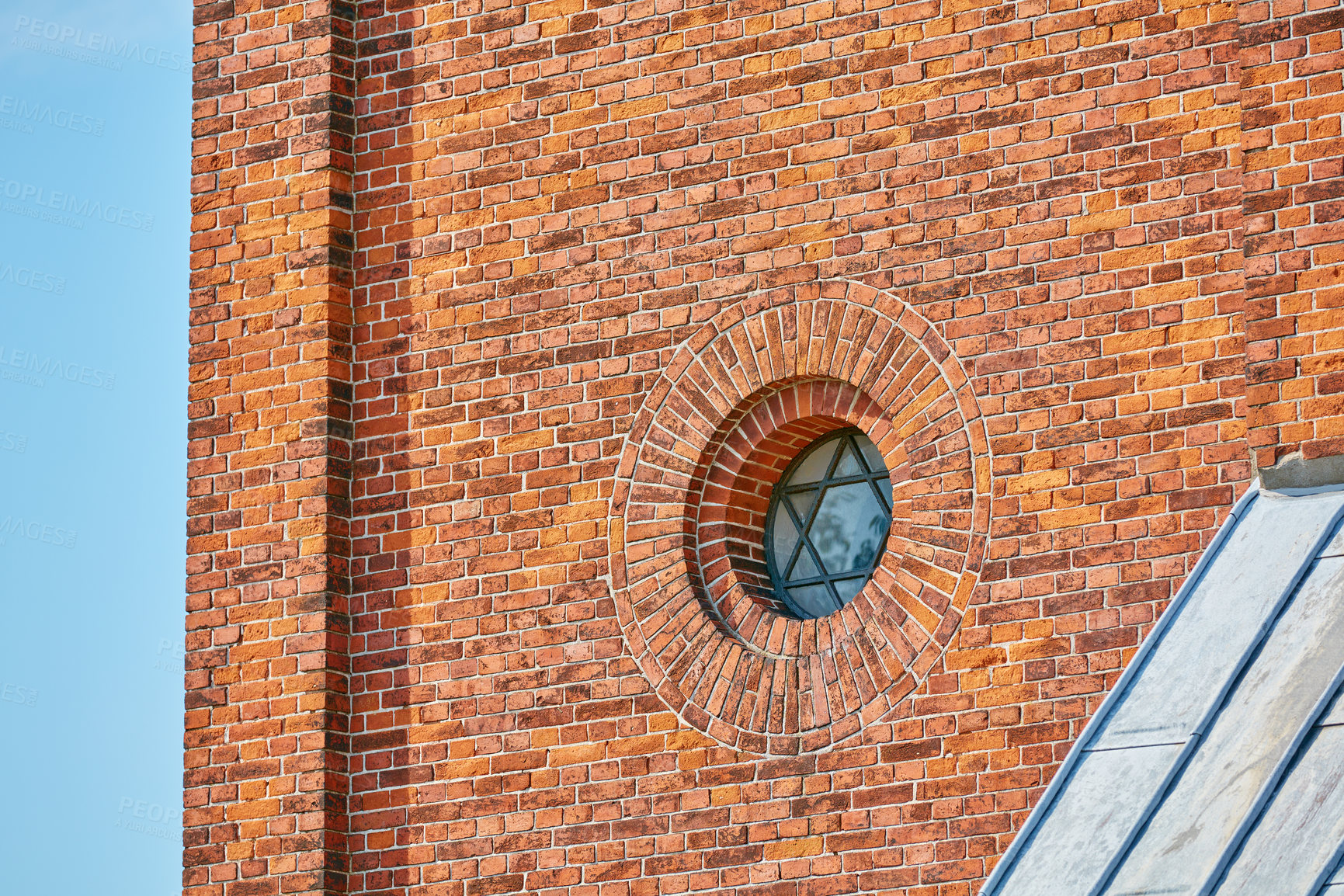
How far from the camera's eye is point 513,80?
8.19m

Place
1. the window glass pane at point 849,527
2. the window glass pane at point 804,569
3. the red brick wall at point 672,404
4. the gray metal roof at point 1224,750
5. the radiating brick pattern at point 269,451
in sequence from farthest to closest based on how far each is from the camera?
the radiating brick pattern at point 269,451 → the window glass pane at point 804,569 → the window glass pane at point 849,527 → the red brick wall at point 672,404 → the gray metal roof at point 1224,750

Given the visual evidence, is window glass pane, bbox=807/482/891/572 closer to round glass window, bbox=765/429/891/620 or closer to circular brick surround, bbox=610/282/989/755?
round glass window, bbox=765/429/891/620

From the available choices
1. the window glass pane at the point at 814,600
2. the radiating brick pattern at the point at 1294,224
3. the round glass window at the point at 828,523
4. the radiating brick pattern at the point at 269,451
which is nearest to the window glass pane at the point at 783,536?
the round glass window at the point at 828,523

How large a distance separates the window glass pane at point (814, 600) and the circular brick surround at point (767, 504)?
0.50ft

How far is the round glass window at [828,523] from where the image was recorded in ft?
24.7

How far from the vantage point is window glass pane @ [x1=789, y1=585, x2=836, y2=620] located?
7562 mm

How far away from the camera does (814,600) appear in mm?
7605

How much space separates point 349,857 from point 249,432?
1.92m

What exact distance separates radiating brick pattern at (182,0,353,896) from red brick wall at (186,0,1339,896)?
0.02m

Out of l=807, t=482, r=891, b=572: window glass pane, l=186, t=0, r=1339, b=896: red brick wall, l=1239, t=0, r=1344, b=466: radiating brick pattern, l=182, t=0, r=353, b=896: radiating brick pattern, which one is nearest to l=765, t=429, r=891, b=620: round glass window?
l=807, t=482, r=891, b=572: window glass pane

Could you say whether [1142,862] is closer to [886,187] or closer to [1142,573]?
[1142,573]

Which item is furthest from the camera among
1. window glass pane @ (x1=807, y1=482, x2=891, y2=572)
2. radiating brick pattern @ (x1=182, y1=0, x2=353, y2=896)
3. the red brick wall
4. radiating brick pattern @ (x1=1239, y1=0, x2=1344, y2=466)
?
radiating brick pattern @ (x1=182, y1=0, x2=353, y2=896)

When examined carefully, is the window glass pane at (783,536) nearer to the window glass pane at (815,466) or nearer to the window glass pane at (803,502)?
the window glass pane at (803,502)

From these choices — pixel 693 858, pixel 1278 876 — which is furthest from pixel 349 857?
pixel 1278 876
